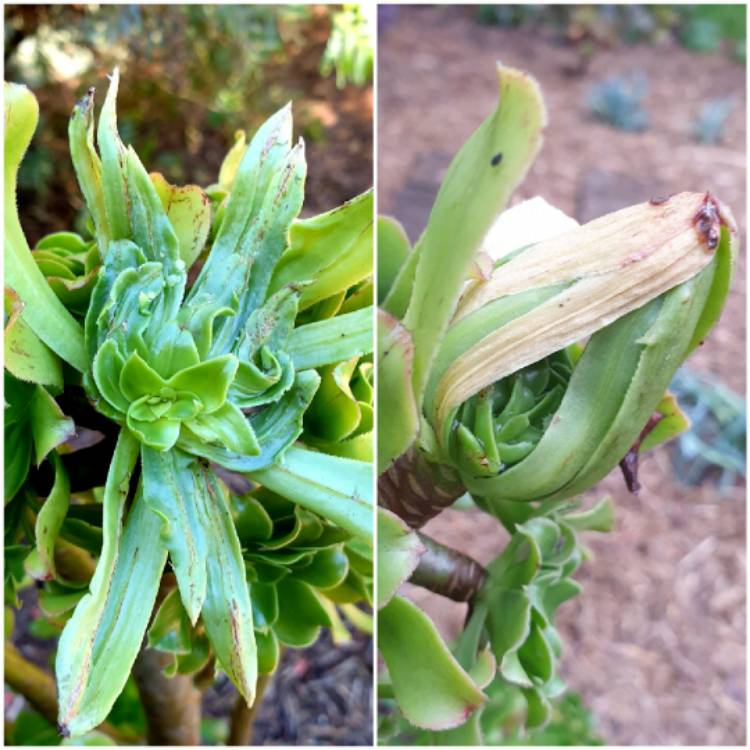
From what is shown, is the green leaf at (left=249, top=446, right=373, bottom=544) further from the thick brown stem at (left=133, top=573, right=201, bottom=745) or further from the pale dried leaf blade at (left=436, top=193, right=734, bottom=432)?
the thick brown stem at (left=133, top=573, right=201, bottom=745)

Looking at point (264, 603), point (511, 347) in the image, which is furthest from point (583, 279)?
point (264, 603)

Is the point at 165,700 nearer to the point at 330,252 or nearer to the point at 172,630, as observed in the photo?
the point at 172,630

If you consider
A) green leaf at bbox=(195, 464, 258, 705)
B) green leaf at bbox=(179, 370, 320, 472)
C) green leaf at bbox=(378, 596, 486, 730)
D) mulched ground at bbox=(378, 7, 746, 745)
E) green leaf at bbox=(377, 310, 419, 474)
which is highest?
green leaf at bbox=(377, 310, 419, 474)

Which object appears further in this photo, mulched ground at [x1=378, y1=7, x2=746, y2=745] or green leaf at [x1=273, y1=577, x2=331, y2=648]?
mulched ground at [x1=378, y1=7, x2=746, y2=745]

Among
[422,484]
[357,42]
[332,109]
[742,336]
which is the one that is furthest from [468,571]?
[742,336]

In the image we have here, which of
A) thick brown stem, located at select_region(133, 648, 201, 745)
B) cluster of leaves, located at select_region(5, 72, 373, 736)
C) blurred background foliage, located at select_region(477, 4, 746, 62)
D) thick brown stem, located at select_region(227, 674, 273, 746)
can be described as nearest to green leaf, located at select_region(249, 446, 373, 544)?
cluster of leaves, located at select_region(5, 72, 373, 736)

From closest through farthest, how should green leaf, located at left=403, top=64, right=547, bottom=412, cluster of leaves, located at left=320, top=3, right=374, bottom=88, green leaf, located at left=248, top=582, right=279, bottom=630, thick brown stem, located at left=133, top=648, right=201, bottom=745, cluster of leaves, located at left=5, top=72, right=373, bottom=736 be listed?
1. green leaf, located at left=403, top=64, right=547, bottom=412
2. cluster of leaves, located at left=5, top=72, right=373, bottom=736
3. green leaf, located at left=248, top=582, right=279, bottom=630
4. thick brown stem, located at left=133, top=648, right=201, bottom=745
5. cluster of leaves, located at left=320, top=3, right=374, bottom=88

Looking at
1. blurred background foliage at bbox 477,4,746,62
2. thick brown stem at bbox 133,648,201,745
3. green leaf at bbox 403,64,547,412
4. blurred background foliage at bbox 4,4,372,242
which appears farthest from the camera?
blurred background foliage at bbox 477,4,746,62
